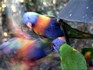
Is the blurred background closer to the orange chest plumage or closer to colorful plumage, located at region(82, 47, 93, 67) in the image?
the orange chest plumage

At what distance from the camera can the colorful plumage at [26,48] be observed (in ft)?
5.47

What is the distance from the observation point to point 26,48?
5.50 feet

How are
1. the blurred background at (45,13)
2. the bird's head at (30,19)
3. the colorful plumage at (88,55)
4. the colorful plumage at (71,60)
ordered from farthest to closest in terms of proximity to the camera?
the blurred background at (45,13), the bird's head at (30,19), the colorful plumage at (88,55), the colorful plumage at (71,60)

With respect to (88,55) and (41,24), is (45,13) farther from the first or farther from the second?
(88,55)

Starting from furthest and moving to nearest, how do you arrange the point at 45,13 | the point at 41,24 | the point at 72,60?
the point at 45,13 < the point at 41,24 < the point at 72,60

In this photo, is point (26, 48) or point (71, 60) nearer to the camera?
point (71, 60)

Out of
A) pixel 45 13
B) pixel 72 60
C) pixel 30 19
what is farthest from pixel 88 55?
pixel 45 13

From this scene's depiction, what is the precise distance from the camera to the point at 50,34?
1.72m

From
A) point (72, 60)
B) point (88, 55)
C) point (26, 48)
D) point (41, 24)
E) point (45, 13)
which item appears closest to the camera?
point (72, 60)

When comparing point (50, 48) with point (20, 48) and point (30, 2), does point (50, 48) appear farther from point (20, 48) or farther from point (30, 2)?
point (30, 2)

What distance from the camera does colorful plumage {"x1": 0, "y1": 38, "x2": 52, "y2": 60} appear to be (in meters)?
1.67

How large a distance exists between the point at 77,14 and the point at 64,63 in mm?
208

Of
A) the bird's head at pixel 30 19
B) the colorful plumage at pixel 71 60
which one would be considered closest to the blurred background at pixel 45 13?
the bird's head at pixel 30 19

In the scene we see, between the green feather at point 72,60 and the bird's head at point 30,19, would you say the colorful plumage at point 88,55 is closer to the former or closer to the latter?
the green feather at point 72,60
